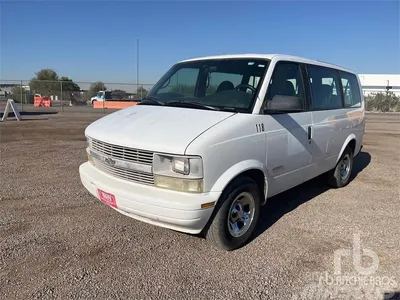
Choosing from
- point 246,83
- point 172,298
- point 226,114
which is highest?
point 246,83

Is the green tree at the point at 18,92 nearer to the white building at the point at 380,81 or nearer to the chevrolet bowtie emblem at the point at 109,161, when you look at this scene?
the chevrolet bowtie emblem at the point at 109,161

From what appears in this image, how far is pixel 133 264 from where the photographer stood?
10.9 ft

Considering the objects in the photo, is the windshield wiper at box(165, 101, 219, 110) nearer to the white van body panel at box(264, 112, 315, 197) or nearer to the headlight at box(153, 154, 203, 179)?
the white van body panel at box(264, 112, 315, 197)

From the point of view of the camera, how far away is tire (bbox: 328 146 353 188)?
598cm

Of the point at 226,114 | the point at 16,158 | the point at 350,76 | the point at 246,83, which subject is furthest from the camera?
the point at 16,158

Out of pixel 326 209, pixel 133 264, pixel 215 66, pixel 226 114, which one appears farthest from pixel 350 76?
pixel 133 264

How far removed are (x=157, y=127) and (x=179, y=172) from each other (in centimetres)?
59

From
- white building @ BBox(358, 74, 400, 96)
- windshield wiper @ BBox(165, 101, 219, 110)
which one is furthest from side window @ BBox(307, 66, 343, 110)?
white building @ BBox(358, 74, 400, 96)

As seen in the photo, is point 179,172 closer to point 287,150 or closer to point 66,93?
point 287,150

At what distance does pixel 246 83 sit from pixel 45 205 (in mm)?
3190

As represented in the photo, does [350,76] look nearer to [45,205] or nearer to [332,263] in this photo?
[332,263]

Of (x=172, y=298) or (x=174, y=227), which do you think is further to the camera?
(x=174, y=227)

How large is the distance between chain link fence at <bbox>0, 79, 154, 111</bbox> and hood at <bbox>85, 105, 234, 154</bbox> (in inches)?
808

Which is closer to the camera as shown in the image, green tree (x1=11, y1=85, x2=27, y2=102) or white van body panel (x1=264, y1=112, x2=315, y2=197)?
white van body panel (x1=264, y1=112, x2=315, y2=197)
